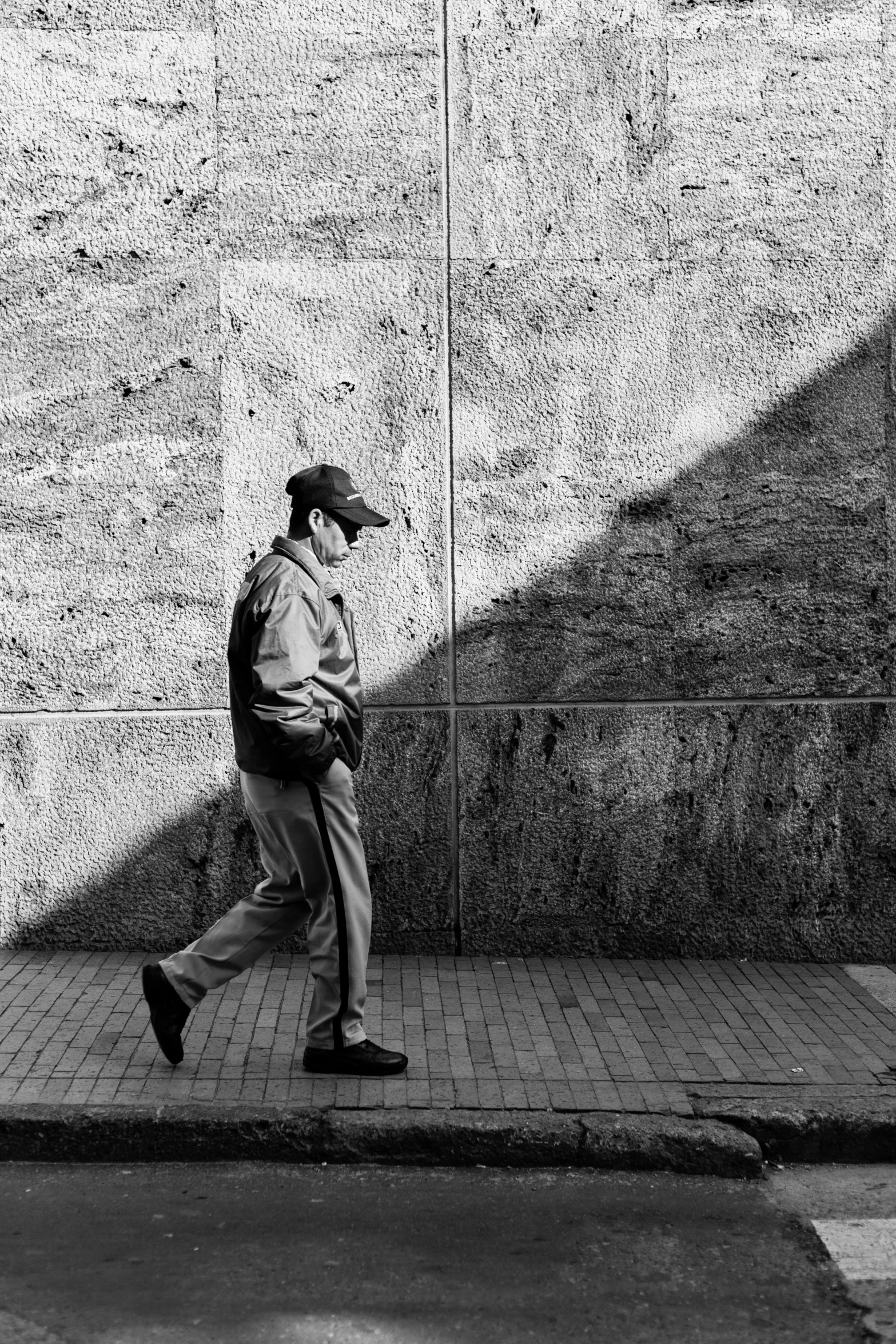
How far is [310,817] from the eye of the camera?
478 cm

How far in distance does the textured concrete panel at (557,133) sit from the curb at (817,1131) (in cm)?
376

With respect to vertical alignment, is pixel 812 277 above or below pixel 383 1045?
above

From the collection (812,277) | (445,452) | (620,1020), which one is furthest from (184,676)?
(812,277)

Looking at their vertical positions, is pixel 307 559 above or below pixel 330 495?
below

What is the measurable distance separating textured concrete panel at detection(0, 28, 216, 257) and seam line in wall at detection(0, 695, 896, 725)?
2030mm

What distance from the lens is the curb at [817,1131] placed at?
4602 millimetres

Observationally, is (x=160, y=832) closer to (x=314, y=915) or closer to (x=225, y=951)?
(x=225, y=951)

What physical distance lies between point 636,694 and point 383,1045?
6.96 feet

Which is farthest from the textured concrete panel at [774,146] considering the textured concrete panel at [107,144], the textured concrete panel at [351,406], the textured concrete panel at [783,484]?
the textured concrete panel at [107,144]

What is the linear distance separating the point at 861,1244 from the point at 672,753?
2.82m

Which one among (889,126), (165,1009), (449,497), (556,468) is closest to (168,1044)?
(165,1009)

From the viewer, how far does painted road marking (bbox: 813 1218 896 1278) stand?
12.5 feet

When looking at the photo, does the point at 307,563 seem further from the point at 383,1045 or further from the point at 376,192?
the point at 376,192

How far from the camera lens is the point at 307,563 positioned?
483cm
